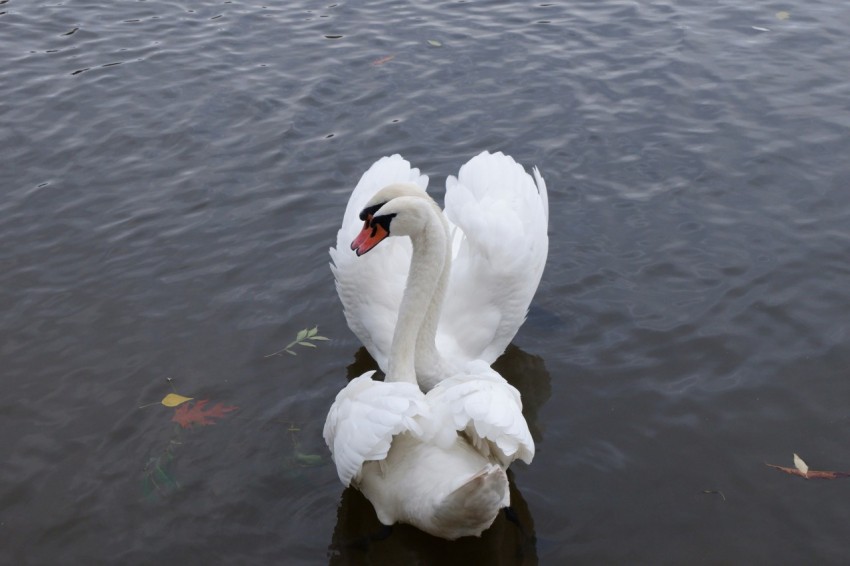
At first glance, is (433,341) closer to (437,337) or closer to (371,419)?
(437,337)

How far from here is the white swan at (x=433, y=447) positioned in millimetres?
4352

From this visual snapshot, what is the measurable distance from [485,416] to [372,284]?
1.82 m

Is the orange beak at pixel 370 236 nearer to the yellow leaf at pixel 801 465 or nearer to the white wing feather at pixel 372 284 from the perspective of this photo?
Result: the white wing feather at pixel 372 284

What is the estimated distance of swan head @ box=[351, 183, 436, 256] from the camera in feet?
17.0

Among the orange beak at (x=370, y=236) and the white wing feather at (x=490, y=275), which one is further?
the white wing feather at (x=490, y=275)

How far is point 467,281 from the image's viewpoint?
5992 mm

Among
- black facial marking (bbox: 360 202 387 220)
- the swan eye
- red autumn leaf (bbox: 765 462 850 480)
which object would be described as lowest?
red autumn leaf (bbox: 765 462 850 480)

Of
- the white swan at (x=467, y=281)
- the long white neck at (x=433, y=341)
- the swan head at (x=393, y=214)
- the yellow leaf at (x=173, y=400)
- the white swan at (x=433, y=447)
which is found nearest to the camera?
the white swan at (x=433, y=447)

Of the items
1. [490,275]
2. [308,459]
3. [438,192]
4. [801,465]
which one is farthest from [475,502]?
[438,192]

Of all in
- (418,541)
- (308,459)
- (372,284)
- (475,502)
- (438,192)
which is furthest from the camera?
(438,192)

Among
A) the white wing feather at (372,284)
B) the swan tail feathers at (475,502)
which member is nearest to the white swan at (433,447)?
the swan tail feathers at (475,502)

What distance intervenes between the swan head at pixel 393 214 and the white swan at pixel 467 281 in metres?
0.45

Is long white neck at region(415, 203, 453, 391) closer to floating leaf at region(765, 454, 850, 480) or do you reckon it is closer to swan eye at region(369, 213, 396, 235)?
swan eye at region(369, 213, 396, 235)

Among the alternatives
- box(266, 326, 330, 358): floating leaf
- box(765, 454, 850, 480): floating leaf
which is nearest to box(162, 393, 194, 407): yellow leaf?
box(266, 326, 330, 358): floating leaf
